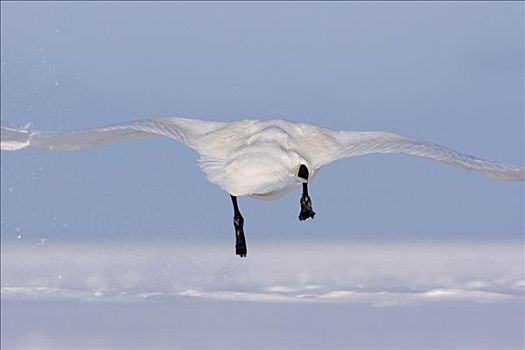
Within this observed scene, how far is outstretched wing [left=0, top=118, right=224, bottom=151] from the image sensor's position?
69.3 ft

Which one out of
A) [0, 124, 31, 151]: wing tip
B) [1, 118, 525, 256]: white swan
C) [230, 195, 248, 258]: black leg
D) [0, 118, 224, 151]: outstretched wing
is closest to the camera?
[1, 118, 525, 256]: white swan

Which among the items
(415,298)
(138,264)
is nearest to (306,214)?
(415,298)

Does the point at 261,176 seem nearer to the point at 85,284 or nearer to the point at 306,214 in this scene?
the point at 306,214

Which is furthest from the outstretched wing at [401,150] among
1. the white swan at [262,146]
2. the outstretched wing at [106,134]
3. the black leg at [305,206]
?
the outstretched wing at [106,134]

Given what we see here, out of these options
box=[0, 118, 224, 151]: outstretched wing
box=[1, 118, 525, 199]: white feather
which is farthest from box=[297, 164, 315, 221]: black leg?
box=[0, 118, 224, 151]: outstretched wing

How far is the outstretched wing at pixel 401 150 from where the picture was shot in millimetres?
20859

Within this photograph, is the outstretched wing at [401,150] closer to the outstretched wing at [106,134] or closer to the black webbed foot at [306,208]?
the black webbed foot at [306,208]

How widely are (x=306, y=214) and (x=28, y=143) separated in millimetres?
3741

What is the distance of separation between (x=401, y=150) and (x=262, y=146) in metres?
1.96

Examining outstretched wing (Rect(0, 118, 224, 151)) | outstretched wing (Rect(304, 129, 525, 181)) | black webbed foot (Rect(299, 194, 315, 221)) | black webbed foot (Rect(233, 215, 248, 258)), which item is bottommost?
black webbed foot (Rect(233, 215, 248, 258))

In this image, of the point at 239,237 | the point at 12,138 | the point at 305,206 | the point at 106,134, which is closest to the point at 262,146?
the point at 305,206

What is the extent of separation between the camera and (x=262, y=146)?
20.1 m

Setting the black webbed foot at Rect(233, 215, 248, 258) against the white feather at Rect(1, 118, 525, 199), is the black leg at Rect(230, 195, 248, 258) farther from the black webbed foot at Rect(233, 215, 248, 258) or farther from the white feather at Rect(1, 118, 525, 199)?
the white feather at Rect(1, 118, 525, 199)

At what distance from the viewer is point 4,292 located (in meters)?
29.1
